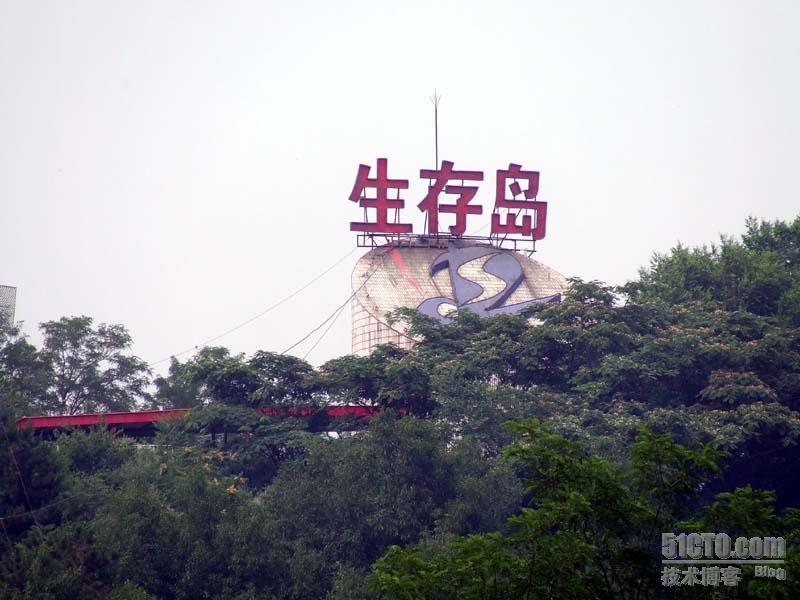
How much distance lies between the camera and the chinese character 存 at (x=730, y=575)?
13594 millimetres

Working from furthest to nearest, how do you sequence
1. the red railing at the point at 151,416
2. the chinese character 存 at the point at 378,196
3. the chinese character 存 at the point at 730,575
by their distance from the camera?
the chinese character 存 at the point at 378,196, the red railing at the point at 151,416, the chinese character 存 at the point at 730,575

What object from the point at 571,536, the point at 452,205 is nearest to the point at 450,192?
the point at 452,205

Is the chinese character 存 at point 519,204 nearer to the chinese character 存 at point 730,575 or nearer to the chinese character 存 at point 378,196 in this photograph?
the chinese character 存 at point 378,196

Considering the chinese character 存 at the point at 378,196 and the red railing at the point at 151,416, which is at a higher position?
the chinese character 存 at the point at 378,196

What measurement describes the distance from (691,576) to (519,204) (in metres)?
31.1

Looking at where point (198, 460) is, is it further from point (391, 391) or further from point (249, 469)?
point (391, 391)

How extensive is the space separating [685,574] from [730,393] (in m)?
18.4

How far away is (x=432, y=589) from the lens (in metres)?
14.9

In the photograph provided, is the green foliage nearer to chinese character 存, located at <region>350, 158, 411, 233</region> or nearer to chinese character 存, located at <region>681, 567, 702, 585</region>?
chinese character 存, located at <region>681, 567, 702, 585</region>

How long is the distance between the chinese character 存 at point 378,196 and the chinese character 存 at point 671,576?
28928 millimetres

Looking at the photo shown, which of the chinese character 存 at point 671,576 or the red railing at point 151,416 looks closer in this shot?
the chinese character 存 at point 671,576

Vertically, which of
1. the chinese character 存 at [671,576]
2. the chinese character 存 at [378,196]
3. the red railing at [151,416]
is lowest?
the chinese character 存 at [671,576]

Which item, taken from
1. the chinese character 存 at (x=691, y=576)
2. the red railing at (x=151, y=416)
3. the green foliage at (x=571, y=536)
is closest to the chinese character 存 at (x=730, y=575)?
the chinese character 存 at (x=691, y=576)

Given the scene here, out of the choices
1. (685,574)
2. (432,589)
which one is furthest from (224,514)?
(685,574)
